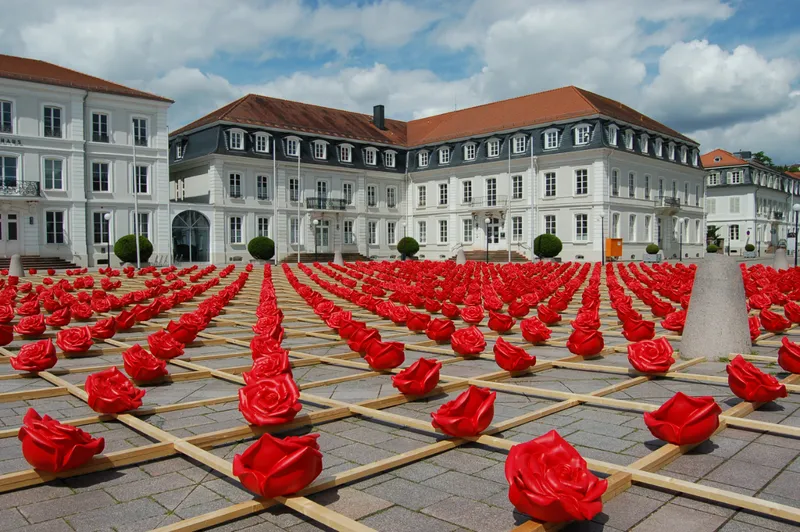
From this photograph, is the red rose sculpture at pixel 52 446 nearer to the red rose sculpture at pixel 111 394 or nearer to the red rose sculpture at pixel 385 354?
the red rose sculpture at pixel 111 394

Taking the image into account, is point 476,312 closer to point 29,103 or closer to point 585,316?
point 585,316

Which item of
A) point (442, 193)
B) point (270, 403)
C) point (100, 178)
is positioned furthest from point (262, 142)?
point (270, 403)

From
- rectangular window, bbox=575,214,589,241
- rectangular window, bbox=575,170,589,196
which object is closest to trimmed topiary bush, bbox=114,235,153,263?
rectangular window, bbox=575,214,589,241

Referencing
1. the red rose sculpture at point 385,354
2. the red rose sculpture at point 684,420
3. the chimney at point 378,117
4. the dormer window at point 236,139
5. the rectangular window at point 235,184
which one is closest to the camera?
the red rose sculpture at point 684,420

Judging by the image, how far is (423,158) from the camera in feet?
207

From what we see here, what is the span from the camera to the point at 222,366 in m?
7.43

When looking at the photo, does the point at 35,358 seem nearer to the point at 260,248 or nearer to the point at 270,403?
the point at 270,403

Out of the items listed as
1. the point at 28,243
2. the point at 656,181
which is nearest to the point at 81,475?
the point at 28,243

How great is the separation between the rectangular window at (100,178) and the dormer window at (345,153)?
20.4 m

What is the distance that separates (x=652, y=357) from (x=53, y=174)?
44.4m

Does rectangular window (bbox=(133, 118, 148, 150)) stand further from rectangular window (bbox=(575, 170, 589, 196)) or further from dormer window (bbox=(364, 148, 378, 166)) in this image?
rectangular window (bbox=(575, 170, 589, 196))

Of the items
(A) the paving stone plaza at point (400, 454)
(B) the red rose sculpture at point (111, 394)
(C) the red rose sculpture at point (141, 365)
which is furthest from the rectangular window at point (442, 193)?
(B) the red rose sculpture at point (111, 394)

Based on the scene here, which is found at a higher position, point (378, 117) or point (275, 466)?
point (378, 117)

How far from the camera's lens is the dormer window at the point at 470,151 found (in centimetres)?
5897
